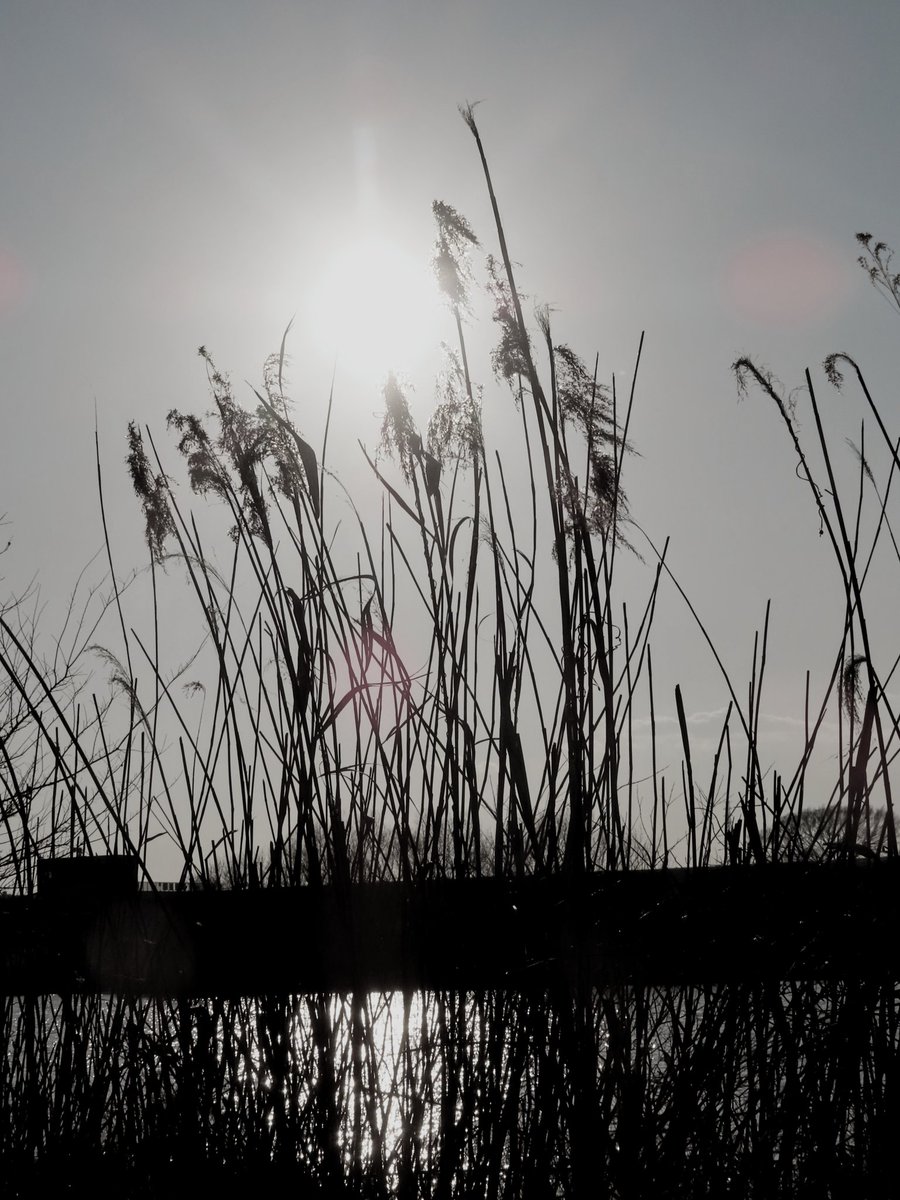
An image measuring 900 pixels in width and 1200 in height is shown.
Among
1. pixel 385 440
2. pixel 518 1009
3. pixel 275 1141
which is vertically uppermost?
pixel 385 440

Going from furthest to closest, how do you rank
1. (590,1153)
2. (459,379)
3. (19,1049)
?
(19,1049), (459,379), (590,1153)

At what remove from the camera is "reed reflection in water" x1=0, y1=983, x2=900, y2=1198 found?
Result: 984 mm

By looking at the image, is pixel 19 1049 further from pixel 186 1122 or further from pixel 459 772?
pixel 459 772

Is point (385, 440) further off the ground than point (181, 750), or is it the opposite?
point (385, 440)

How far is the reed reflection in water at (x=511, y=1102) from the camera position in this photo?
984 millimetres

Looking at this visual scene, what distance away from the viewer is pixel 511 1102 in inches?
39.8

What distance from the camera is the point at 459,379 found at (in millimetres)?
1179

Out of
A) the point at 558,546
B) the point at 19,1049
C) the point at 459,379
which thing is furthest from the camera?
the point at 19,1049

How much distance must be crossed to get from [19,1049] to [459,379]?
1160 mm

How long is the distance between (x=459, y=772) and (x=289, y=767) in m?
0.19

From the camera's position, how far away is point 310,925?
1075mm

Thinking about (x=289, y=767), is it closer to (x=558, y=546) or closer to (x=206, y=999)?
(x=206, y=999)

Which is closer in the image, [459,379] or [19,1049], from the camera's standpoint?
[459,379]

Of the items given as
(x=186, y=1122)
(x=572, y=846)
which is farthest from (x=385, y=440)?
(x=186, y=1122)
